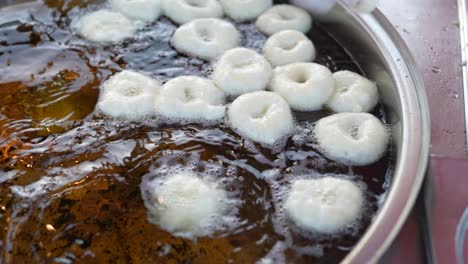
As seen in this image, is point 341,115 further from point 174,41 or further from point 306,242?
point 174,41

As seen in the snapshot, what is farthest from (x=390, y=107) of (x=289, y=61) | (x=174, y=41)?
(x=174, y=41)

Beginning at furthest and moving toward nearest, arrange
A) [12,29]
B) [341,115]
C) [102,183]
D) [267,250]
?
[12,29] → [341,115] → [102,183] → [267,250]

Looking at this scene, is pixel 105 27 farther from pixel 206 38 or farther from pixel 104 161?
pixel 104 161

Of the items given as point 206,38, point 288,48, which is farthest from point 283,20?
point 206,38

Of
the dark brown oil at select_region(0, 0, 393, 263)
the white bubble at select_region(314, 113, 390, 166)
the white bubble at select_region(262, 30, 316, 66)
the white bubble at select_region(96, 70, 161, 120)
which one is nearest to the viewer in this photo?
the dark brown oil at select_region(0, 0, 393, 263)

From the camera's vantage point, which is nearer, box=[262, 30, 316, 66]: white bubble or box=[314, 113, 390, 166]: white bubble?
box=[314, 113, 390, 166]: white bubble

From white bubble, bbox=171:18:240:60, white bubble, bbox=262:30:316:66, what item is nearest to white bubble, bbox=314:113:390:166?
white bubble, bbox=262:30:316:66

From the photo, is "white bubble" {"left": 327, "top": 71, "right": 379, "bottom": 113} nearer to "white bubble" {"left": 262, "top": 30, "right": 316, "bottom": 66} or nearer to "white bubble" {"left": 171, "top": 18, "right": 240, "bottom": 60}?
"white bubble" {"left": 262, "top": 30, "right": 316, "bottom": 66}

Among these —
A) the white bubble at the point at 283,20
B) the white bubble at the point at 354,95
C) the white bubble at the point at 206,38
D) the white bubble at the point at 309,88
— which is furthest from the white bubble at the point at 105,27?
the white bubble at the point at 354,95
